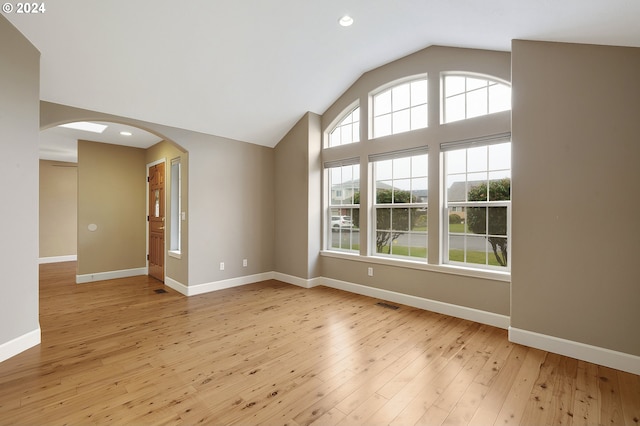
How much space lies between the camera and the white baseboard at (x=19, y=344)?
2373 millimetres

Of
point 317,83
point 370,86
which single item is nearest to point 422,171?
point 370,86

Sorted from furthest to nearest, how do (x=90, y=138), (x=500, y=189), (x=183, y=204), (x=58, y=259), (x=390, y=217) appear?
(x=58, y=259) < (x=90, y=138) < (x=183, y=204) < (x=390, y=217) < (x=500, y=189)

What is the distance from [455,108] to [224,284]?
430cm

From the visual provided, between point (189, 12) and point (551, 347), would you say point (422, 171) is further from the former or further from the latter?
point (189, 12)

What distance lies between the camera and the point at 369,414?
178 cm

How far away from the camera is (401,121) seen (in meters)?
4.08

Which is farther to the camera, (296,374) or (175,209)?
(175,209)

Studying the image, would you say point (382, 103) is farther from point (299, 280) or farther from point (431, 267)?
point (299, 280)

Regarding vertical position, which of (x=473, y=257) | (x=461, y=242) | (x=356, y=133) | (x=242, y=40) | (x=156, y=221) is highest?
(x=242, y=40)

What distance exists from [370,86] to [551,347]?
384 cm

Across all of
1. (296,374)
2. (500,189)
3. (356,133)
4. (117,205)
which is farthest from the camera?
(117,205)

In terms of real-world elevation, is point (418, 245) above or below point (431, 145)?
below

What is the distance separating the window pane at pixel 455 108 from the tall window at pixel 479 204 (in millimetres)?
393

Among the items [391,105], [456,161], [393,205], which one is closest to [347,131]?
[391,105]
